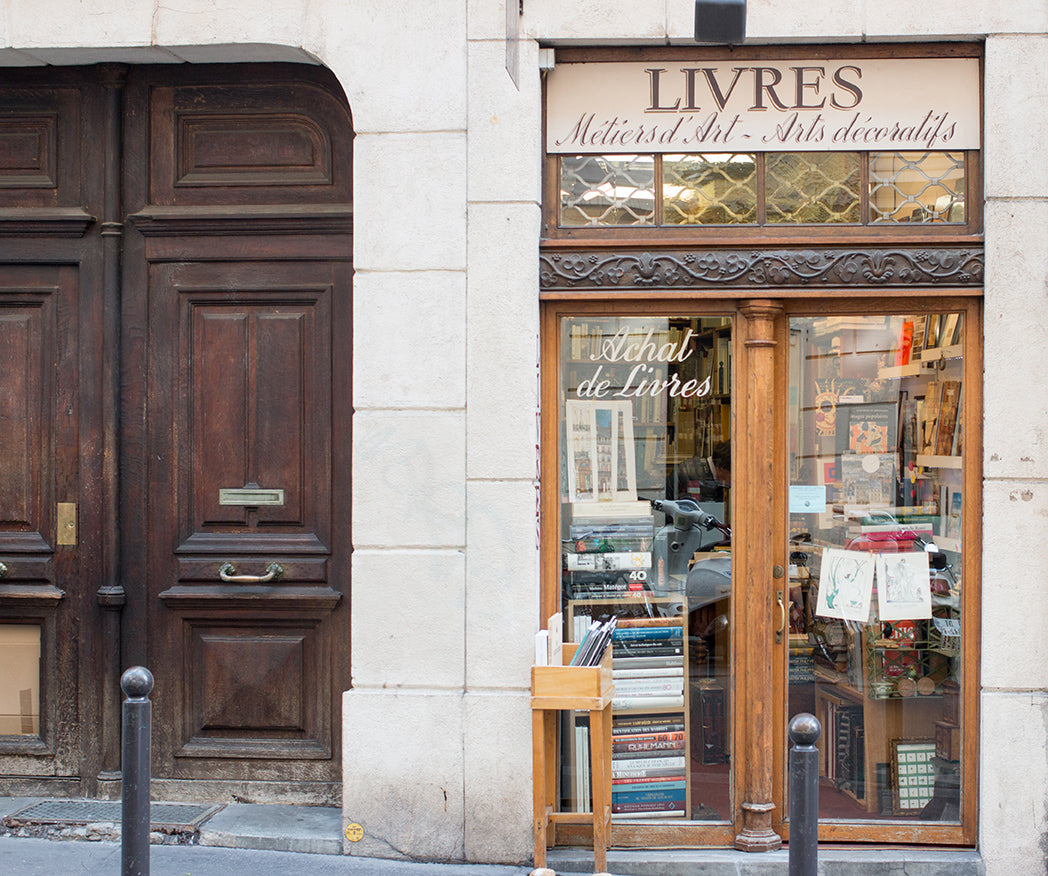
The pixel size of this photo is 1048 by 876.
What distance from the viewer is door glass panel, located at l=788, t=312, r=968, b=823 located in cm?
493

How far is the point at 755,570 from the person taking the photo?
4.89 m

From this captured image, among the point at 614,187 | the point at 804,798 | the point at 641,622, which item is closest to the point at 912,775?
the point at 641,622

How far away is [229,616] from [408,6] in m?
3.24

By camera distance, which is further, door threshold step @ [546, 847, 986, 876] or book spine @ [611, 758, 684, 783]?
book spine @ [611, 758, 684, 783]

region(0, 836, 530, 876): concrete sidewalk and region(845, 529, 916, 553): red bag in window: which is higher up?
region(845, 529, 916, 553): red bag in window

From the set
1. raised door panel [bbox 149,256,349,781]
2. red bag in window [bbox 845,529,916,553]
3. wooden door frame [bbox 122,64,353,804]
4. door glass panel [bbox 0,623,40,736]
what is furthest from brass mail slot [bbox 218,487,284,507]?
red bag in window [bbox 845,529,916,553]

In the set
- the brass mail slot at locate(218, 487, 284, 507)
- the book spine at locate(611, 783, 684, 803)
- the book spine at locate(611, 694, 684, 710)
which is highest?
the brass mail slot at locate(218, 487, 284, 507)

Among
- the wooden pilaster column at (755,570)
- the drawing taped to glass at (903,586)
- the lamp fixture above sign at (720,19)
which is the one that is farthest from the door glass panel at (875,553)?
the lamp fixture above sign at (720,19)

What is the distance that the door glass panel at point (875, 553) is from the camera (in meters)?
4.93

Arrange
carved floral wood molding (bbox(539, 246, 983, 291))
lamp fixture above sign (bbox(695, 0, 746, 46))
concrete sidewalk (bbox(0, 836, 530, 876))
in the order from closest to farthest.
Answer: lamp fixture above sign (bbox(695, 0, 746, 46)) → concrete sidewalk (bbox(0, 836, 530, 876)) → carved floral wood molding (bbox(539, 246, 983, 291))

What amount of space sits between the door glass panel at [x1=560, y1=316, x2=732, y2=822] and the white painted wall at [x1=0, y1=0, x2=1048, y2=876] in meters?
0.34

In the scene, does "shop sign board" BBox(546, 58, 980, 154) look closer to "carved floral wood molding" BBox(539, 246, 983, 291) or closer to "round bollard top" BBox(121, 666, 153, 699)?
"carved floral wood molding" BBox(539, 246, 983, 291)

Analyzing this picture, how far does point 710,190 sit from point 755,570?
6.16ft

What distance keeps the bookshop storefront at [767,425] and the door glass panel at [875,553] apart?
0.01 meters
